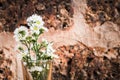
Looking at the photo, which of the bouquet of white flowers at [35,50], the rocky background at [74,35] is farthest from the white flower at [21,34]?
the rocky background at [74,35]

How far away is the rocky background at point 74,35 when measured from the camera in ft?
4.29

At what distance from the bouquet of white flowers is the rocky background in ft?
0.37

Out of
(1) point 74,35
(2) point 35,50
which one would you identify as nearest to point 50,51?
(2) point 35,50

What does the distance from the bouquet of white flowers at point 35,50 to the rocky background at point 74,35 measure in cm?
11

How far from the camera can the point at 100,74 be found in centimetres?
131

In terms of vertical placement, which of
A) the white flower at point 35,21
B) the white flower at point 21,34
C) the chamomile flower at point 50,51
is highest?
the white flower at point 35,21

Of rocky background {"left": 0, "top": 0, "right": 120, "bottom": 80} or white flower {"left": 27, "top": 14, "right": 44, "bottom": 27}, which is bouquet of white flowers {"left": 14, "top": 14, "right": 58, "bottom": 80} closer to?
white flower {"left": 27, "top": 14, "right": 44, "bottom": 27}

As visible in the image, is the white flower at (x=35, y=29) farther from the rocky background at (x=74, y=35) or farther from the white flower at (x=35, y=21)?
the rocky background at (x=74, y=35)

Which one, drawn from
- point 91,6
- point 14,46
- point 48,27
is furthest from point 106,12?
point 14,46

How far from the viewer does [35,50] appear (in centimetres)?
120

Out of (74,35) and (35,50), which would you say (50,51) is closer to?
(35,50)

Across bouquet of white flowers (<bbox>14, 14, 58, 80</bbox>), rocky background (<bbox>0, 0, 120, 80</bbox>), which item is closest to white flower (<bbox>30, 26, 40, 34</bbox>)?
bouquet of white flowers (<bbox>14, 14, 58, 80</bbox>)

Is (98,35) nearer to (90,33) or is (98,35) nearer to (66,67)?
(90,33)

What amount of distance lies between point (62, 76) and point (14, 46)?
0.49ft
